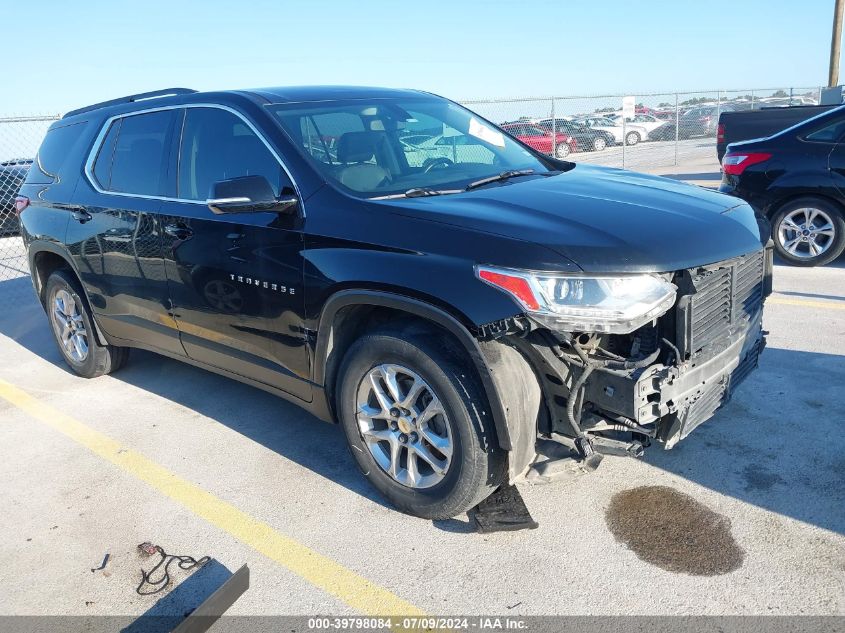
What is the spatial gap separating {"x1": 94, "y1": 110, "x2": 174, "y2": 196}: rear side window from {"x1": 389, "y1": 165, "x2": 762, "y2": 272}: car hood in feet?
5.94

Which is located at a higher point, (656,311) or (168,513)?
(656,311)

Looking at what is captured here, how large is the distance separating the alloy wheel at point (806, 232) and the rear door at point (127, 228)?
608 centimetres

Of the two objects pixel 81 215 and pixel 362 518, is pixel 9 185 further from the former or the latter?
pixel 362 518

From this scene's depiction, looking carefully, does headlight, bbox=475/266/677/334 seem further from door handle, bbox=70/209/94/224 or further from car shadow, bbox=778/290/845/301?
car shadow, bbox=778/290/845/301

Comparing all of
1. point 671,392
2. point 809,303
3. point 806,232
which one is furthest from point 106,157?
point 806,232

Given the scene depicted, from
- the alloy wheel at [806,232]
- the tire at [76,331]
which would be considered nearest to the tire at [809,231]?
the alloy wheel at [806,232]

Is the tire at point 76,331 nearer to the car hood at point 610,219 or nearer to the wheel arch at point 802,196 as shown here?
the car hood at point 610,219

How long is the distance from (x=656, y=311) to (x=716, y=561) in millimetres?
1045

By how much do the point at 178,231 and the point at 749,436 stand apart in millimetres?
3276

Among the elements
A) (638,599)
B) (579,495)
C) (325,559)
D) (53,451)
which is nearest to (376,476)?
(325,559)

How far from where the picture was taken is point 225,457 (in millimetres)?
4035

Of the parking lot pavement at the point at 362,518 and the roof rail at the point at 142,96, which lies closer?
the parking lot pavement at the point at 362,518

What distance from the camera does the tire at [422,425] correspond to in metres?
2.89

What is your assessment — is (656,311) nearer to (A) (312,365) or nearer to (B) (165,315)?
(A) (312,365)
